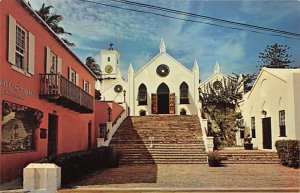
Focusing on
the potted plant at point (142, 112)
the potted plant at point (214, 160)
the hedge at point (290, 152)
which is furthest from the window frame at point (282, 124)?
the potted plant at point (142, 112)

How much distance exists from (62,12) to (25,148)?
156 inches

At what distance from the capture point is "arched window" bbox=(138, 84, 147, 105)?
1141 inches

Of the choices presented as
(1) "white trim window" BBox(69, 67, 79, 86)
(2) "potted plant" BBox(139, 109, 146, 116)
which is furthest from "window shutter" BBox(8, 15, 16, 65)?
(2) "potted plant" BBox(139, 109, 146, 116)

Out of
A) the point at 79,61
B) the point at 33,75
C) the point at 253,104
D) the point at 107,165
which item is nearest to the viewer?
the point at 33,75

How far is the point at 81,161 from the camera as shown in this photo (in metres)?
11.5

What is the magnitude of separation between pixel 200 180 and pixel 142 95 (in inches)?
736

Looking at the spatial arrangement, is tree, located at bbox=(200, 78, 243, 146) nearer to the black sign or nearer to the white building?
the white building

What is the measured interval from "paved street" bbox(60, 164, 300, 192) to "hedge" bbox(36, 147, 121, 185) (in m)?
0.31

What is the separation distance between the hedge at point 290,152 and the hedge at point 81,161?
21.6ft

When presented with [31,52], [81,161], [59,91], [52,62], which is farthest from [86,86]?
[31,52]

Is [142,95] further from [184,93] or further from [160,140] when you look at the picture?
[160,140]

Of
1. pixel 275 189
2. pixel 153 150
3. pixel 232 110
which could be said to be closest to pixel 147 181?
pixel 275 189

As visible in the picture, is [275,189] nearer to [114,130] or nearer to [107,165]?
[107,165]

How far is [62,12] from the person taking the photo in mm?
10648
